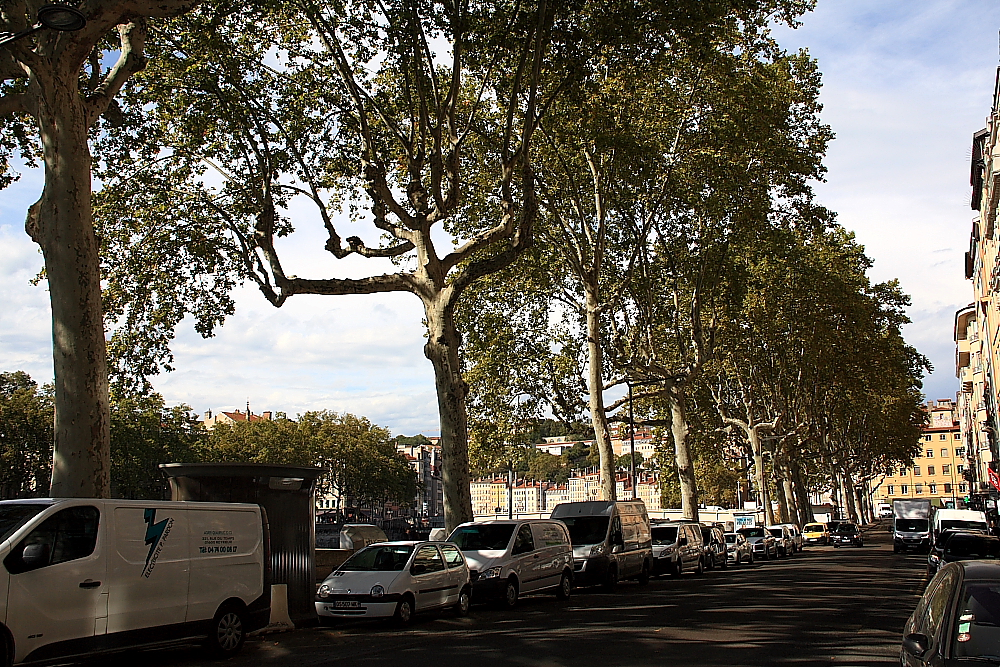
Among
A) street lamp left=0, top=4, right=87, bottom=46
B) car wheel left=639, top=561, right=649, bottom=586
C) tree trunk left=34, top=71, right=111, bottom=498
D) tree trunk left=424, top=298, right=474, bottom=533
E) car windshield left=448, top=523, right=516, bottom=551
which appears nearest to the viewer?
street lamp left=0, top=4, right=87, bottom=46

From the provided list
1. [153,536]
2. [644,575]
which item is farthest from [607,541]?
[153,536]

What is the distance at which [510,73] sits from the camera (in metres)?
20.7

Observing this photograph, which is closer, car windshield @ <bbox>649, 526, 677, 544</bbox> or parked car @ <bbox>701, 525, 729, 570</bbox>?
car windshield @ <bbox>649, 526, 677, 544</bbox>

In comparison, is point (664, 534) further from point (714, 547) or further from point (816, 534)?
point (816, 534)

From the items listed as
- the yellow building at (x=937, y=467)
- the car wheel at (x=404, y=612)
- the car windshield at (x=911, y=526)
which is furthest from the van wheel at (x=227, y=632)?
the yellow building at (x=937, y=467)

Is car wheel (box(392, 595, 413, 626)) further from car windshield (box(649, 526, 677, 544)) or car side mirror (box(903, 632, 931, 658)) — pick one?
car windshield (box(649, 526, 677, 544))

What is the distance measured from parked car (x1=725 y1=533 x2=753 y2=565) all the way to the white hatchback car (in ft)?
82.1

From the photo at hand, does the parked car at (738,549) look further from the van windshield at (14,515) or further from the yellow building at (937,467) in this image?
the yellow building at (937,467)

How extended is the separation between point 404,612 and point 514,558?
388 centimetres

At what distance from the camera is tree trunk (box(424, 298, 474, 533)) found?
811 inches

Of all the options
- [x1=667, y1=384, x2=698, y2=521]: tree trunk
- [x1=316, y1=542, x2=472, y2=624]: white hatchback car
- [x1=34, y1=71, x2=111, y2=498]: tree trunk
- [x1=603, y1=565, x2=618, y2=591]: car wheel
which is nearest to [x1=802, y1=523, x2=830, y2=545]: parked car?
[x1=667, y1=384, x2=698, y2=521]: tree trunk

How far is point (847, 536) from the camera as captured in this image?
60.5 meters

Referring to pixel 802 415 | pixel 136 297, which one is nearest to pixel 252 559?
pixel 136 297

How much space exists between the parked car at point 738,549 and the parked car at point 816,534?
24.0 metres
